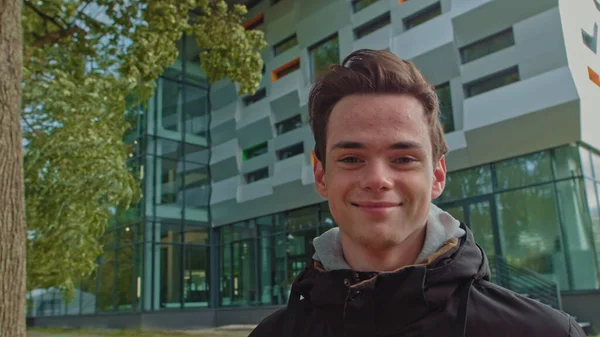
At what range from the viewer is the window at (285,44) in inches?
786

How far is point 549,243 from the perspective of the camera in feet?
42.5

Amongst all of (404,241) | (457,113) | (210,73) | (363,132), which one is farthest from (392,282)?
(457,113)

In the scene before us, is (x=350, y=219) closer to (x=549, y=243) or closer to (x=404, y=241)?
(x=404, y=241)

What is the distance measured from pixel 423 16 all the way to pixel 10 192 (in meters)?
14.1

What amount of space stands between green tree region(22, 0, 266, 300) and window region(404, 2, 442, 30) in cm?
783

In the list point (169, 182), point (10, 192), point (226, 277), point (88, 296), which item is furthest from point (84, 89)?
point (88, 296)

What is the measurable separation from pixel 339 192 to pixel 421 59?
14.8 metres

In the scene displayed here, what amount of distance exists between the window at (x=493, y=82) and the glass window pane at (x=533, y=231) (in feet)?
9.30

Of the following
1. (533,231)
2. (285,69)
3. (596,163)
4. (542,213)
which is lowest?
(533,231)

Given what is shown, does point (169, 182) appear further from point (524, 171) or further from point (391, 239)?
point (391, 239)

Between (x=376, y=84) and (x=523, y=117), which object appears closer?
(x=376, y=84)

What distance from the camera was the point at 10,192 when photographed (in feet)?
13.5

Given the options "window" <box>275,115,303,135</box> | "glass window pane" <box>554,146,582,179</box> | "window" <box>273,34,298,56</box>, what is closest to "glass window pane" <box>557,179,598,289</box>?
"glass window pane" <box>554,146,582,179</box>

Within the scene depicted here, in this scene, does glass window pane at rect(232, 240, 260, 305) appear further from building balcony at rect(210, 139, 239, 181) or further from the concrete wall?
building balcony at rect(210, 139, 239, 181)
